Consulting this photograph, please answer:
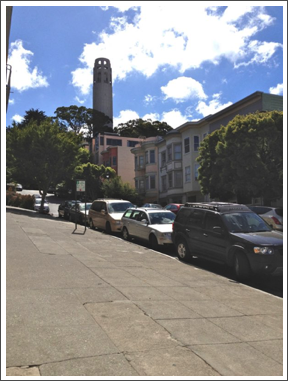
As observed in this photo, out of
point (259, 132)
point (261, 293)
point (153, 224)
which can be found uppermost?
point (259, 132)

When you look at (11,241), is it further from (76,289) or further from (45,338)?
(45,338)

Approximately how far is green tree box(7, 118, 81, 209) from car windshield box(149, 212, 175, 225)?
62.5ft

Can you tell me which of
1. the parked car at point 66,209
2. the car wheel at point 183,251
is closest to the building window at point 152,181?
the parked car at point 66,209

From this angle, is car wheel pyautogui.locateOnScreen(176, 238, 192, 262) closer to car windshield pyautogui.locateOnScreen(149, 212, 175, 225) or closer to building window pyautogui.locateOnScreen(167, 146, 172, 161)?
car windshield pyautogui.locateOnScreen(149, 212, 175, 225)

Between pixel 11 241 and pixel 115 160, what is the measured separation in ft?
174

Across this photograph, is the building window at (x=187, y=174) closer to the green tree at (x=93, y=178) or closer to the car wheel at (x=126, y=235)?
the green tree at (x=93, y=178)

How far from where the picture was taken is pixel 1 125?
106 inches

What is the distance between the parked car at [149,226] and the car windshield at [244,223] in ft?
11.4

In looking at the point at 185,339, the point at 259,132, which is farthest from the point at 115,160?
the point at 185,339

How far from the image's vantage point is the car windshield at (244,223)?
368 inches

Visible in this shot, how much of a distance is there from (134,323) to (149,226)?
844 cm

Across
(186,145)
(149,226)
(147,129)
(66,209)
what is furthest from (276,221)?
(147,129)

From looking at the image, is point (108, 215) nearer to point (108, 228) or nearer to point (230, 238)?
point (108, 228)

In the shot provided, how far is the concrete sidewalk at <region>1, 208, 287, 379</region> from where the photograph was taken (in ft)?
13.2
